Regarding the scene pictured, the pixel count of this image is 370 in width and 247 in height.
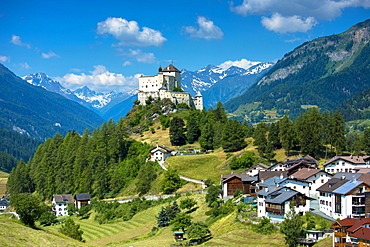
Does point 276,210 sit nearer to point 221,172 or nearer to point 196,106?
point 221,172

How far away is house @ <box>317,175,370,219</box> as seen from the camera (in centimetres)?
4978

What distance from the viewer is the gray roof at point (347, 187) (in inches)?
1981

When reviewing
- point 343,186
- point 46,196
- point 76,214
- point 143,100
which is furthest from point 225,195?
point 143,100

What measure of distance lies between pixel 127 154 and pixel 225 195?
49934 mm

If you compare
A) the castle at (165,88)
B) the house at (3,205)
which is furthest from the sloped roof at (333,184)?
the house at (3,205)

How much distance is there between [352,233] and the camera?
41.7 m

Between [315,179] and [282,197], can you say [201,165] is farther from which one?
[282,197]

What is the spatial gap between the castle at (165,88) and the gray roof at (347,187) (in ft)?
305

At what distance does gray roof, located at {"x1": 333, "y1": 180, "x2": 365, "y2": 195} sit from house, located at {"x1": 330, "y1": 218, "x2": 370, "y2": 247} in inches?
272

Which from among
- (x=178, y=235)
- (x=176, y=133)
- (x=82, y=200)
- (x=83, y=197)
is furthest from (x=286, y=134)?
(x=83, y=197)

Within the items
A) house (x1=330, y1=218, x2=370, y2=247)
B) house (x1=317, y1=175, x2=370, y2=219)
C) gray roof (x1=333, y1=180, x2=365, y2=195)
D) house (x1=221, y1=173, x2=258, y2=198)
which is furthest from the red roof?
house (x1=221, y1=173, x2=258, y2=198)

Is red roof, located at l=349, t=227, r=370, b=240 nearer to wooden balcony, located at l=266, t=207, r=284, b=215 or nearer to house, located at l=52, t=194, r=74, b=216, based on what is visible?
wooden balcony, located at l=266, t=207, r=284, b=215

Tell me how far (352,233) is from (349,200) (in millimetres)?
8938

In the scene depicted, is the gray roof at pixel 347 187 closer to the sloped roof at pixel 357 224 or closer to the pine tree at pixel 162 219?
the sloped roof at pixel 357 224
